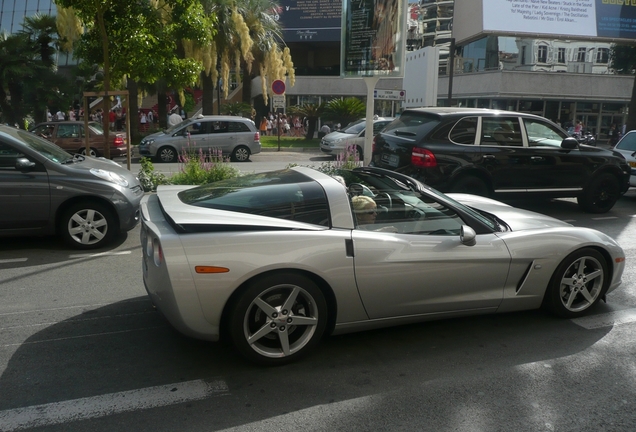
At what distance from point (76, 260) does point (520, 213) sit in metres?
4.91

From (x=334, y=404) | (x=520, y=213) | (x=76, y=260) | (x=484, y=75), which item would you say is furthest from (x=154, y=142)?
(x=484, y=75)

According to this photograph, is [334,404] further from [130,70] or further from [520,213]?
[130,70]

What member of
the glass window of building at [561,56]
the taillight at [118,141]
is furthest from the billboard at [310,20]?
the taillight at [118,141]

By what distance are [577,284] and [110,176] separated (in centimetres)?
555

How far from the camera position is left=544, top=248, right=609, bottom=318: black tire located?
16.2 ft

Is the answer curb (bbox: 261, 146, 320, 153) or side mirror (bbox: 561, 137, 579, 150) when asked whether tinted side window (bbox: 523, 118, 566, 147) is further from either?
curb (bbox: 261, 146, 320, 153)

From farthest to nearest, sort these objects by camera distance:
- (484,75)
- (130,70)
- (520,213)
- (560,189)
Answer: (484,75) → (130,70) → (560,189) → (520,213)

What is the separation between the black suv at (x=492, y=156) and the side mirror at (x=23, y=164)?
204 inches

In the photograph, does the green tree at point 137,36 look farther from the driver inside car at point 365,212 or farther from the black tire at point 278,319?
the black tire at point 278,319

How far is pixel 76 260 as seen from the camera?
22.9 ft

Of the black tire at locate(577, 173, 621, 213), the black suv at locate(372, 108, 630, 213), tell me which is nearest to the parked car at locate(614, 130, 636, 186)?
the black tire at locate(577, 173, 621, 213)

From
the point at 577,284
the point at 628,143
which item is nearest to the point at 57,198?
the point at 577,284

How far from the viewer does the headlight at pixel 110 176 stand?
7501 mm

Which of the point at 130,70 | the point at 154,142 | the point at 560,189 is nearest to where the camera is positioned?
the point at 560,189
